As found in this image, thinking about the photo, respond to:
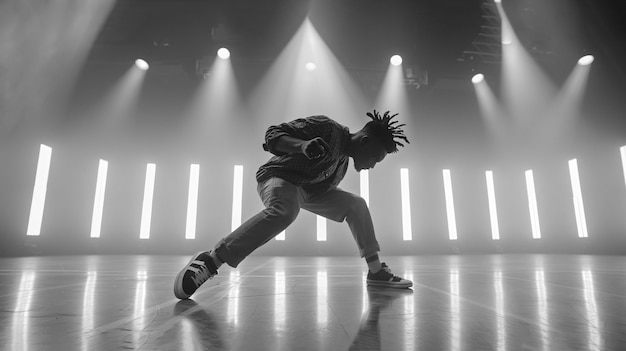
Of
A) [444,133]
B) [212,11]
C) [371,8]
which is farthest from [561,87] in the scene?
[212,11]

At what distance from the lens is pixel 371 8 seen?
183 inches

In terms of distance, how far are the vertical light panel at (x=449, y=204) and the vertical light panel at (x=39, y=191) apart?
789 centimetres

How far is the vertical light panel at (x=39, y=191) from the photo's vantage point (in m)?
5.68

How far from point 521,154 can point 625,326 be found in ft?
26.3

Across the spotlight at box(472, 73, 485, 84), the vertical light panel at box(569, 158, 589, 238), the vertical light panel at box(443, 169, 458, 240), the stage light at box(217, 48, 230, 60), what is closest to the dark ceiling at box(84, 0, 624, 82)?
the stage light at box(217, 48, 230, 60)

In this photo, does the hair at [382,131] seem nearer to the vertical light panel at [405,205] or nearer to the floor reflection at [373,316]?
the floor reflection at [373,316]

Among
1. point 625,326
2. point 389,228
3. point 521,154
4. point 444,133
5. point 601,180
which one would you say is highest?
point 444,133

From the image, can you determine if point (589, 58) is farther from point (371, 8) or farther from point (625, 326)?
point (625, 326)

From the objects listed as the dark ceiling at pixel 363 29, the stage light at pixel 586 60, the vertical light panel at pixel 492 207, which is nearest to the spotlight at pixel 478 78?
the dark ceiling at pixel 363 29

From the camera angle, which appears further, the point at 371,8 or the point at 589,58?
the point at 589,58

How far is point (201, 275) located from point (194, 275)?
3 centimetres

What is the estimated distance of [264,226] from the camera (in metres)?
1.37

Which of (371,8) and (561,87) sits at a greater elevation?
(371,8)

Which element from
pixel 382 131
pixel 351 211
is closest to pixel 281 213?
pixel 351 211
